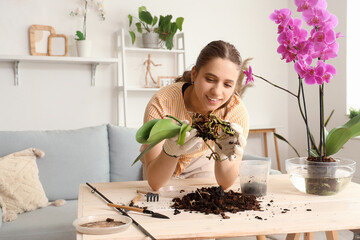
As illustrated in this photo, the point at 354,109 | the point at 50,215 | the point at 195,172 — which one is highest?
the point at 354,109

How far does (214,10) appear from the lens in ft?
13.6

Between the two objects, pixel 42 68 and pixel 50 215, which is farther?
pixel 42 68

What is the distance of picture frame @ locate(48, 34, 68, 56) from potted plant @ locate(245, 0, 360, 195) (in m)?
2.68

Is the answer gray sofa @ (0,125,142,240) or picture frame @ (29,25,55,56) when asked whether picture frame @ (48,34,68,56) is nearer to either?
picture frame @ (29,25,55,56)

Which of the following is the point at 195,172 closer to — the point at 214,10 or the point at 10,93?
the point at 10,93

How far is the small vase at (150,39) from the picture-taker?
3686 mm

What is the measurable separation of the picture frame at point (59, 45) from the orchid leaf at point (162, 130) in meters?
2.79

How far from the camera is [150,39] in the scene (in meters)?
3.69

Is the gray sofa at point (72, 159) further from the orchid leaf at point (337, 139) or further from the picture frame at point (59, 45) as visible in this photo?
the orchid leaf at point (337, 139)

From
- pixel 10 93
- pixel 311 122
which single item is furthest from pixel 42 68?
pixel 311 122

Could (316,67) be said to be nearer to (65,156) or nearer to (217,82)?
(217,82)

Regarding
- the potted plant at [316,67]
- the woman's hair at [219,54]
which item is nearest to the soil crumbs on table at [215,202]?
the potted plant at [316,67]

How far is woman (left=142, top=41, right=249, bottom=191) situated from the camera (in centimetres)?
118

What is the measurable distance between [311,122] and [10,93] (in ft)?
10.1
